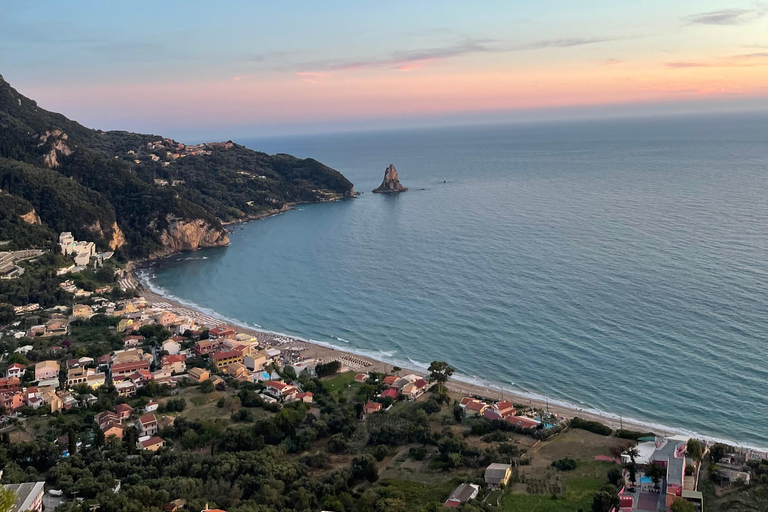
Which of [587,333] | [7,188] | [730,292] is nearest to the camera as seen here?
[587,333]

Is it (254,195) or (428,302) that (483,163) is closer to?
(254,195)

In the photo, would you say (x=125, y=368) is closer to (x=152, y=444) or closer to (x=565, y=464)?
(x=152, y=444)

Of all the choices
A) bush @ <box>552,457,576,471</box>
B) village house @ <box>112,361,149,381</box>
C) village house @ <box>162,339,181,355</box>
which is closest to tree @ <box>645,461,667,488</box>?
bush @ <box>552,457,576,471</box>

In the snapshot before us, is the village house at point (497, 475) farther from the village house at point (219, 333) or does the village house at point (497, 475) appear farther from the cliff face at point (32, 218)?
the cliff face at point (32, 218)

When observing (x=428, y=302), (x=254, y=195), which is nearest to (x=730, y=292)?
(x=428, y=302)

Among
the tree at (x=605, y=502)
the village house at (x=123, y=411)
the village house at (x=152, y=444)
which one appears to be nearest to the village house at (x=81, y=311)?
the village house at (x=123, y=411)

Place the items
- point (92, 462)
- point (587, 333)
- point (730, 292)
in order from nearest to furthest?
point (92, 462) < point (587, 333) < point (730, 292)

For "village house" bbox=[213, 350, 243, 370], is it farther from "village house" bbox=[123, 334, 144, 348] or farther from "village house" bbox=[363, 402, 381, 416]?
"village house" bbox=[363, 402, 381, 416]
